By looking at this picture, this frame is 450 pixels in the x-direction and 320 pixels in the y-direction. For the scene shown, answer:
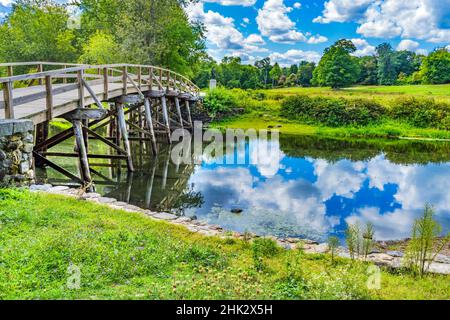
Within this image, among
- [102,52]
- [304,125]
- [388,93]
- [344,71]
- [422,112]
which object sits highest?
[344,71]

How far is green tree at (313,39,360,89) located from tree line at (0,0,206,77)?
28.3 meters

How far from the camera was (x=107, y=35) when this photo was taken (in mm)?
36719

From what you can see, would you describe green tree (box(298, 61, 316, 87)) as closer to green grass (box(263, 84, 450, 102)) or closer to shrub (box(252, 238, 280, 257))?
green grass (box(263, 84, 450, 102))

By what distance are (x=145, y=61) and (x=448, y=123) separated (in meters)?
23.8

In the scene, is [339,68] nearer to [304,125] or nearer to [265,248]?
[304,125]

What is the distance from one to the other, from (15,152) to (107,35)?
31520mm

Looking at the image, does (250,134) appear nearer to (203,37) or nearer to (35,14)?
(203,37)

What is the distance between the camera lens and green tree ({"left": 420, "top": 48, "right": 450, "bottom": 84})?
58.9 meters

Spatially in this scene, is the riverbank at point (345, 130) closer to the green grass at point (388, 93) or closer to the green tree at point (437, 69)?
the green grass at point (388, 93)

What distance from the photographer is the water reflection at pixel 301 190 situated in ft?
35.2

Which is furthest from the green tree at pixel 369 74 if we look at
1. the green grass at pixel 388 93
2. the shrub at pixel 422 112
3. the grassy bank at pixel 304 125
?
the shrub at pixel 422 112

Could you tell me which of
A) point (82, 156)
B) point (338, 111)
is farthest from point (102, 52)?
point (82, 156)

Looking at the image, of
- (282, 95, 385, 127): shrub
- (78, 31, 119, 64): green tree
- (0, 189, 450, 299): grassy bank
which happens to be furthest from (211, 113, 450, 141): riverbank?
(0, 189, 450, 299): grassy bank

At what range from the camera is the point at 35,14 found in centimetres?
3903
